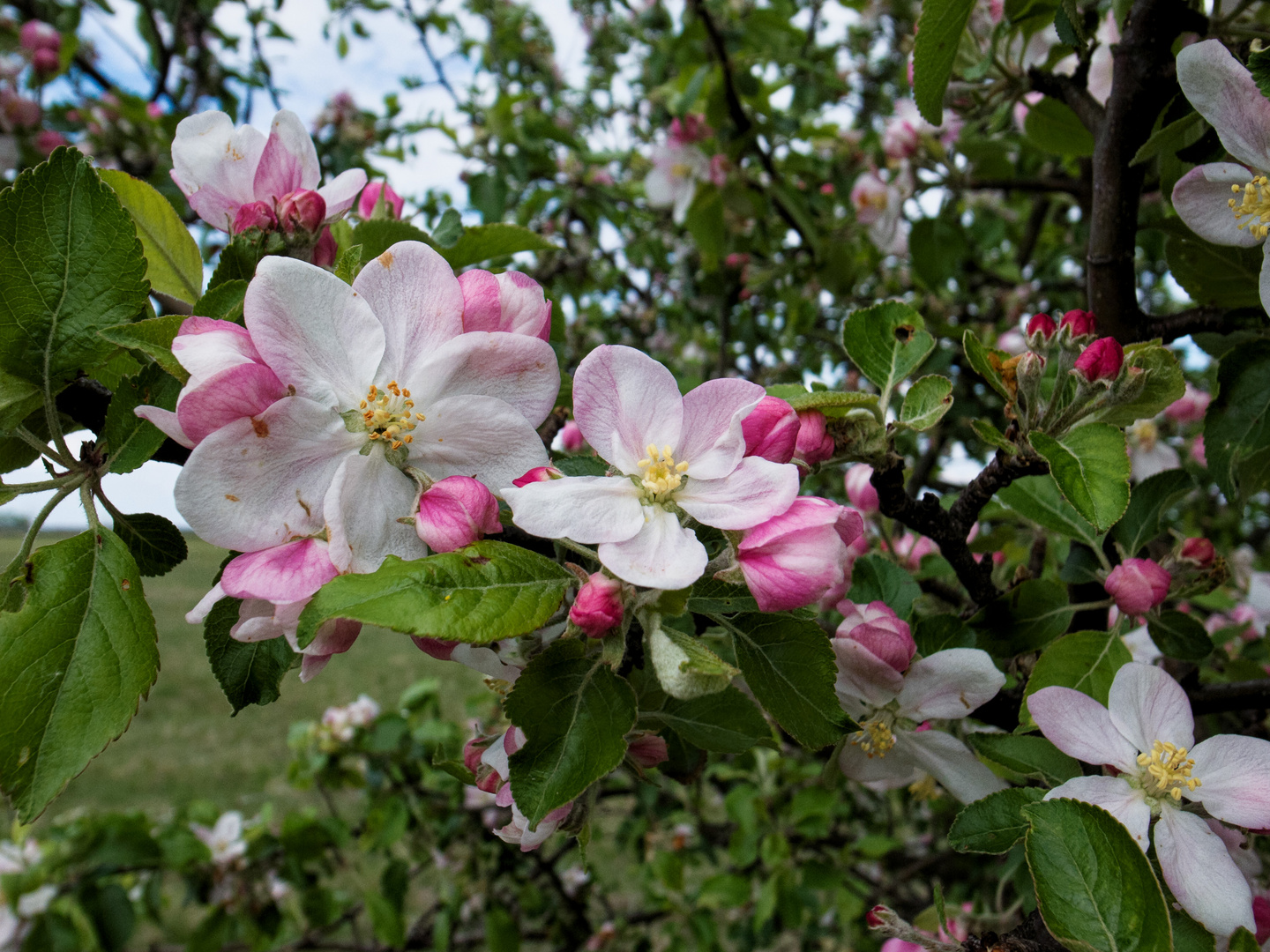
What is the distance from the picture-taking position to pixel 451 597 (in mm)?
522

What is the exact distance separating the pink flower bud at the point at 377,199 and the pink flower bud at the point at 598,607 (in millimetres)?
659

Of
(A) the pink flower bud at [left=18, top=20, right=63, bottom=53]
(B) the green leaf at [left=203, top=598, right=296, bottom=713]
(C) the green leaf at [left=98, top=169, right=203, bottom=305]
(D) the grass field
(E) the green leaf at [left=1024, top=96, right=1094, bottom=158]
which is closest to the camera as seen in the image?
(B) the green leaf at [left=203, top=598, right=296, bottom=713]

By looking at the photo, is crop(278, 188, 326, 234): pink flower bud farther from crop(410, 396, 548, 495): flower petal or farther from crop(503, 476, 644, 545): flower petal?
crop(503, 476, 644, 545): flower petal

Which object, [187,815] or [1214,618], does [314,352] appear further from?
[1214,618]

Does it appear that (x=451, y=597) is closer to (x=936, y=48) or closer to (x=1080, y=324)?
(x=1080, y=324)

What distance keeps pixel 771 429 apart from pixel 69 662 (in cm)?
57

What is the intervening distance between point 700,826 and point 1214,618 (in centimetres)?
189

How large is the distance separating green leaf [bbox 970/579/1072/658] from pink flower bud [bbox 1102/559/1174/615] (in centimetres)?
6

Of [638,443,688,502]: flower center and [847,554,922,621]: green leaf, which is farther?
[847,554,922,621]: green leaf

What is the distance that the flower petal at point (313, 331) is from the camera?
604 millimetres

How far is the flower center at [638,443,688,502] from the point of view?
0.64 meters

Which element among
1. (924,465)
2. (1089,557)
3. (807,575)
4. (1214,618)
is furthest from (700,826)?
(807,575)

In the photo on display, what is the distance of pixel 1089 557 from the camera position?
3.51ft

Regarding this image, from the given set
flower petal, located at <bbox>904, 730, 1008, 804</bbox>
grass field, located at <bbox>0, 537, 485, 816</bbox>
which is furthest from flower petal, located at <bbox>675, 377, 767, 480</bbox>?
grass field, located at <bbox>0, 537, 485, 816</bbox>
